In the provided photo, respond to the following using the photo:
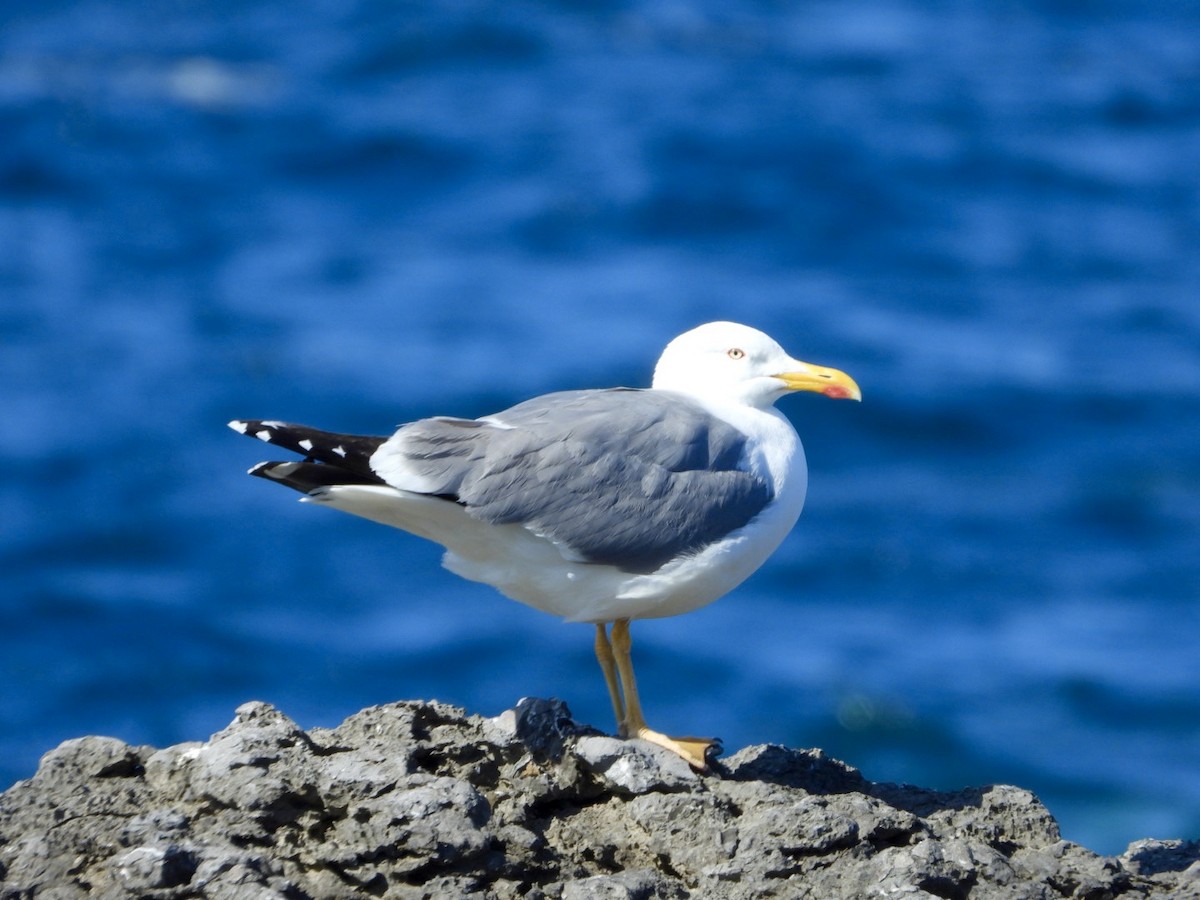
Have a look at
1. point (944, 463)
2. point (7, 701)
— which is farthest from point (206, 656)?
point (944, 463)

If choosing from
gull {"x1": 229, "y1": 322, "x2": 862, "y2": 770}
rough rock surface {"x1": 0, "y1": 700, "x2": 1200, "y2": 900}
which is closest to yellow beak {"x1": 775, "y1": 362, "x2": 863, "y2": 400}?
gull {"x1": 229, "y1": 322, "x2": 862, "y2": 770}

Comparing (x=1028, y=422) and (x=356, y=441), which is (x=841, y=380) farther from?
(x=1028, y=422)

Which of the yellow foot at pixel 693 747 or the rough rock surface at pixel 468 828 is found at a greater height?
the yellow foot at pixel 693 747

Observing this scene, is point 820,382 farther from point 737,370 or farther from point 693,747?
point 693,747

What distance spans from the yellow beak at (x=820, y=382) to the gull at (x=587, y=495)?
38cm

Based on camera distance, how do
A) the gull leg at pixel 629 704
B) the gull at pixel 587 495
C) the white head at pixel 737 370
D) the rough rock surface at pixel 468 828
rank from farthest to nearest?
the white head at pixel 737 370, the gull leg at pixel 629 704, the gull at pixel 587 495, the rough rock surface at pixel 468 828

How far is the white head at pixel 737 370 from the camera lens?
728cm

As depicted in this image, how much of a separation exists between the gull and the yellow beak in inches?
15.0

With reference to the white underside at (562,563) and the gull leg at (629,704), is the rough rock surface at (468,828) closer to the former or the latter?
the gull leg at (629,704)

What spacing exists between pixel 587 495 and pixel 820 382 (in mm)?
1397

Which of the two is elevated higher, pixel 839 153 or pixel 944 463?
pixel 839 153

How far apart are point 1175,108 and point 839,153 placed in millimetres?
5965

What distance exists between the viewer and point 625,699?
6883 millimetres

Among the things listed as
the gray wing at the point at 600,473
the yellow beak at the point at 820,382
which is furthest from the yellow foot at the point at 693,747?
the yellow beak at the point at 820,382
